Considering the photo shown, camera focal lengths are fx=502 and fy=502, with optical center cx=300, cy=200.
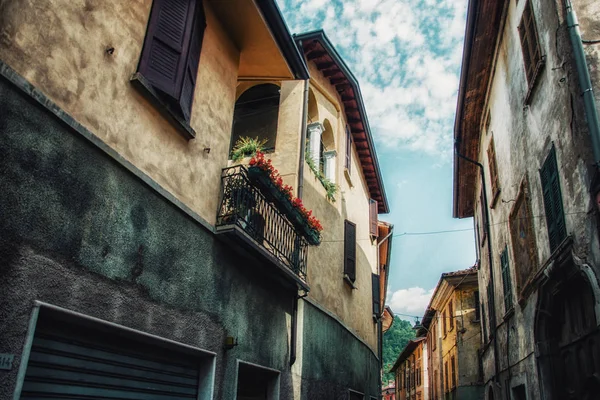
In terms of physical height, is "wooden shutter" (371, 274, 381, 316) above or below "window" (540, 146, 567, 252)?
above

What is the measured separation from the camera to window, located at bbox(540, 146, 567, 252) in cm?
731

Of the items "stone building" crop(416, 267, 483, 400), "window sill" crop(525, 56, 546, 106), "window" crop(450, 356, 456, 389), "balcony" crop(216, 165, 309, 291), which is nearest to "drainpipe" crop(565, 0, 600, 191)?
"window sill" crop(525, 56, 546, 106)

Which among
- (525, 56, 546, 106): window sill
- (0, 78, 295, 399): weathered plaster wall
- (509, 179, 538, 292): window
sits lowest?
(0, 78, 295, 399): weathered plaster wall

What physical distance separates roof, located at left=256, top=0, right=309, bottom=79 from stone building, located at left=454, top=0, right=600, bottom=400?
408 cm

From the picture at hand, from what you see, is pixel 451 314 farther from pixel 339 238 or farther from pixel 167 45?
pixel 167 45

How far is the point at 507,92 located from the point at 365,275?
8570 millimetres

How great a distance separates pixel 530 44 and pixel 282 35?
4.27 m

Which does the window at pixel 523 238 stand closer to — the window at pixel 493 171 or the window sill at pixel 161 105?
the window at pixel 493 171

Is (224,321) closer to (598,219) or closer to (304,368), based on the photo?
(304,368)

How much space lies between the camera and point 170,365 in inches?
244

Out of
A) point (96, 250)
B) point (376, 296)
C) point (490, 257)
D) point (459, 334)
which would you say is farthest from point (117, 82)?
point (459, 334)

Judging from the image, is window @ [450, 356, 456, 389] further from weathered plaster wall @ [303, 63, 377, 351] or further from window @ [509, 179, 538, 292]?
window @ [509, 179, 538, 292]

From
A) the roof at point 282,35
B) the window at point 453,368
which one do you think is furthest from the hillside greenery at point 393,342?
the roof at point 282,35

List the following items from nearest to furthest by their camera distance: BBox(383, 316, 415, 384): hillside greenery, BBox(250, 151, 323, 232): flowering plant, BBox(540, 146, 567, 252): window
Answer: BBox(540, 146, 567, 252): window < BBox(250, 151, 323, 232): flowering plant < BBox(383, 316, 415, 384): hillside greenery
